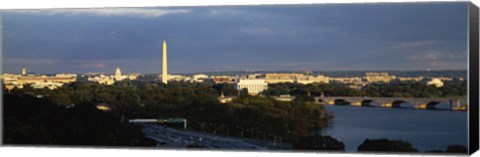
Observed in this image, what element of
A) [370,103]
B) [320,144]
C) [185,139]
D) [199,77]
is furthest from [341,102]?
[185,139]

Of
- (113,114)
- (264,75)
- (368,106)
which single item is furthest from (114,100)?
(368,106)

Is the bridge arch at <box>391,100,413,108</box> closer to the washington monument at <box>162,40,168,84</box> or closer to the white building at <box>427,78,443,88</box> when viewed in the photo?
the white building at <box>427,78,443,88</box>

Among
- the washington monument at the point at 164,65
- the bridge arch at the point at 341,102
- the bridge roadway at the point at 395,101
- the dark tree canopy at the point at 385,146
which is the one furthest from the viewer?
the washington monument at the point at 164,65

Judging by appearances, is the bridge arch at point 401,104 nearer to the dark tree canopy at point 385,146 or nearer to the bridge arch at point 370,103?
the bridge arch at point 370,103

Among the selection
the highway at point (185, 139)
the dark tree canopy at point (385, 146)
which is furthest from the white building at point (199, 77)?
the dark tree canopy at point (385, 146)

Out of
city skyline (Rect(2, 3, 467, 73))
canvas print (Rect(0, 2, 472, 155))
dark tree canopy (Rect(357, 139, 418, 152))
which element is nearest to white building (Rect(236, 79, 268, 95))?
canvas print (Rect(0, 2, 472, 155))

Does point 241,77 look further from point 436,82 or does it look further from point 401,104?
point 436,82
